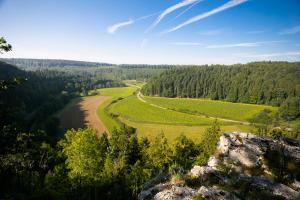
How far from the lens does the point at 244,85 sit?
16175cm

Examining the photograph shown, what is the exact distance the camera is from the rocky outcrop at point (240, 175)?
1406 cm

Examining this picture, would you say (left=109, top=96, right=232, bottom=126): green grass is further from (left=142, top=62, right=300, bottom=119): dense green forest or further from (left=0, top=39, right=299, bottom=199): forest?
(left=142, top=62, right=300, bottom=119): dense green forest

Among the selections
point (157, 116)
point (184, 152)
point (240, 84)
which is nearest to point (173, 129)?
point (157, 116)

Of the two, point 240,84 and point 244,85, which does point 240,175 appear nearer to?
point 244,85

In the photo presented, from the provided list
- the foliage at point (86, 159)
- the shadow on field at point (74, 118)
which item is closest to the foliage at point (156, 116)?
the shadow on field at point (74, 118)

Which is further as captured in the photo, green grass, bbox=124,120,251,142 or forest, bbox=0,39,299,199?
green grass, bbox=124,120,251,142

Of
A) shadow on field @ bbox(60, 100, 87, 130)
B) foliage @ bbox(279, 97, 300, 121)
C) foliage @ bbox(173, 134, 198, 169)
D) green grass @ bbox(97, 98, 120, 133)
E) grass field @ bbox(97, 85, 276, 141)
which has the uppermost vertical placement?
foliage @ bbox(279, 97, 300, 121)

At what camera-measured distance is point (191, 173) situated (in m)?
17.5

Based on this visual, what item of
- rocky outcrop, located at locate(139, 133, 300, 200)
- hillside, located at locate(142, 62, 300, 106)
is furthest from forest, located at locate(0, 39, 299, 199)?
hillside, located at locate(142, 62, 300, 106)

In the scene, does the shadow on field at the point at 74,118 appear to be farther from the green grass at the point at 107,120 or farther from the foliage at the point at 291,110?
the foliage at the point at 291,110

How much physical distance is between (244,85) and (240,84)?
3426 mm

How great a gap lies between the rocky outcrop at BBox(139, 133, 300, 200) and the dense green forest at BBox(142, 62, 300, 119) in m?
99.5

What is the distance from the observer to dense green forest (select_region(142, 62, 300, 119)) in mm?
136625

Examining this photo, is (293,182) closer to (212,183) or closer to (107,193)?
(212,183)
